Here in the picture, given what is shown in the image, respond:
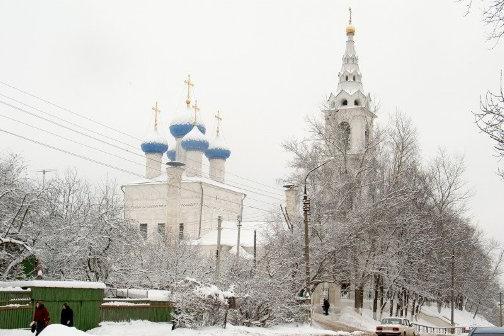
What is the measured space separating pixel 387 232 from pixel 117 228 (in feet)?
50.4

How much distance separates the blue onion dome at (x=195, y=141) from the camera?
67250 mm

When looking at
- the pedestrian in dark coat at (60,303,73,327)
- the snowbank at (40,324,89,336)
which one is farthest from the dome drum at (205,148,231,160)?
the snowbank at (40,324,89,336)

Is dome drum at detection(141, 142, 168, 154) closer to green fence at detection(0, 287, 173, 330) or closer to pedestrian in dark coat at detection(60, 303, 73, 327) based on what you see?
green fence at detection(0, 287, 173, 330)

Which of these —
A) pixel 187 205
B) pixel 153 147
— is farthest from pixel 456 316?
pixel 153 147

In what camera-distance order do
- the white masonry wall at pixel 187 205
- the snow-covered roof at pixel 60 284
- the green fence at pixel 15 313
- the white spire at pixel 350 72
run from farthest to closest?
1. the white masonry wall at pixel 187 205
2. the white spire at pixel 350 72
3. the snow-covered roof at pixel 60 284
4. the green fence at pixel 15 313

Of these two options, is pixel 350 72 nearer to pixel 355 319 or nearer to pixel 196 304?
Answer: pixel 355 319

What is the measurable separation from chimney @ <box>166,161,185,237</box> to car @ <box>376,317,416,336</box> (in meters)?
34.3

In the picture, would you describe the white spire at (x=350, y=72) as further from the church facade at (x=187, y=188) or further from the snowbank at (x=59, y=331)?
the snowbank at (x=59, y=331)

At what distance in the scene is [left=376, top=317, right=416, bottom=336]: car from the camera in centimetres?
2761

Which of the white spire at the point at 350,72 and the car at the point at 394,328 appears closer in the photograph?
the car at the point at 394,328

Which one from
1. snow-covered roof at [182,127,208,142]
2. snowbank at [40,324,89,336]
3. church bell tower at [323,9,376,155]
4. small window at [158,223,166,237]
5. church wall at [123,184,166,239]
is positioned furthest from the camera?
snow-covered roof at [182,127,208,142]

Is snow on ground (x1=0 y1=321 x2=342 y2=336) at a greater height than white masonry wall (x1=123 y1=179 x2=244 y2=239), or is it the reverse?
white masonry wall (x1=123 y1=179 x2=244 y2=239)

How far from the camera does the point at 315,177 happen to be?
3909 centimetres

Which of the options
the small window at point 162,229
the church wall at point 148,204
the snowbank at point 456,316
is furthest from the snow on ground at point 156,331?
the church wall at point 148,204
